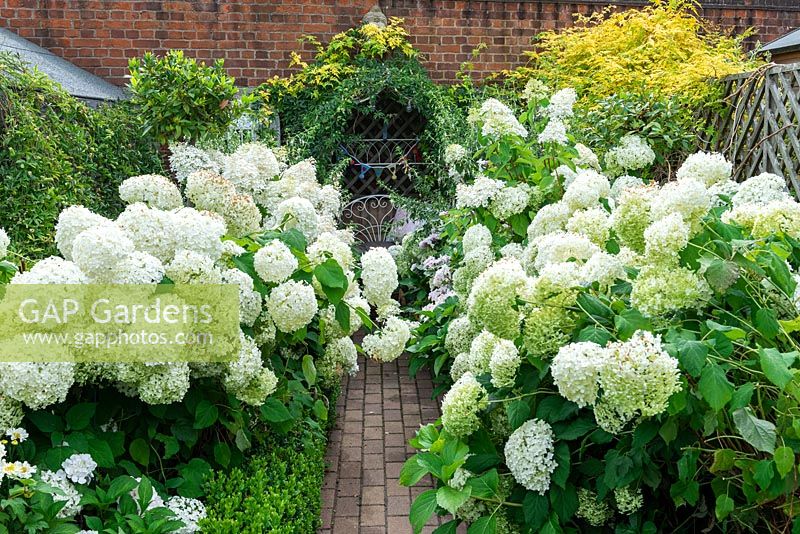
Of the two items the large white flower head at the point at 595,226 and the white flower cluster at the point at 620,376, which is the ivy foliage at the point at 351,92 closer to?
the large white flower head at the point at 595,226

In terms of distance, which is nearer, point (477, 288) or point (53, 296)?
point (53, 296)

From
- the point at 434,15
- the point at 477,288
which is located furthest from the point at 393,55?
the point at 477,288

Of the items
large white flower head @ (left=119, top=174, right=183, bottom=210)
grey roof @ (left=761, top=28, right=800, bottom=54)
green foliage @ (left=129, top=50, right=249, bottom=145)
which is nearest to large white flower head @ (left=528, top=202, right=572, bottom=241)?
large white flower head @ (left=119, top=174, right=183, bottom=210)

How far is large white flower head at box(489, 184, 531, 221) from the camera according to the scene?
391cm

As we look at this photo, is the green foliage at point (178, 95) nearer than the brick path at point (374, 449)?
No

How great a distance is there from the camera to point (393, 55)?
8.16 meters

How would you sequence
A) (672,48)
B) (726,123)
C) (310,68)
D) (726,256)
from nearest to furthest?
(726,256), (726,123), (672,48), (310,68)

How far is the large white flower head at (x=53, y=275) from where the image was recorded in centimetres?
224

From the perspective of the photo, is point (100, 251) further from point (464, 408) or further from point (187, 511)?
point (464, 408)

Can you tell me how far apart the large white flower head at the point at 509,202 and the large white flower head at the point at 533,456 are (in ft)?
5.95

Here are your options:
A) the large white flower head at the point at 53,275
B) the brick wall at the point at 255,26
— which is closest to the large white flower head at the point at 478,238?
the large white flower head at the point at 53,275

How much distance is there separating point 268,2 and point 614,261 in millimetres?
6669

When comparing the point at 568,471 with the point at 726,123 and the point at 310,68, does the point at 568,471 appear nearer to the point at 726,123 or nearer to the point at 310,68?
the point at 726,123

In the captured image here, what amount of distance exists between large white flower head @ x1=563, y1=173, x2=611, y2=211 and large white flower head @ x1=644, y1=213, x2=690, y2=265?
1164 mm
